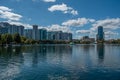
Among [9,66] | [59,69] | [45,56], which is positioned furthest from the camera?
[45,56]

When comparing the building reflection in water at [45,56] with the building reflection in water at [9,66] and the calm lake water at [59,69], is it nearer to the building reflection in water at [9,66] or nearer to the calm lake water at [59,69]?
the calm lake water at [59,69]

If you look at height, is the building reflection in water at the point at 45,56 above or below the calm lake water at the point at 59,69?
above

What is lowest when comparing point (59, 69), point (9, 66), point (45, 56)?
point (59, 69)

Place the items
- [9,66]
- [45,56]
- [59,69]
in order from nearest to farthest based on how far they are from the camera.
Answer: [59,69]
[9,66]
[45,56]

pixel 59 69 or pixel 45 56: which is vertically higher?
pixel 45 56

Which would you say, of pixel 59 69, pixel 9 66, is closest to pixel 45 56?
pixel 9 66

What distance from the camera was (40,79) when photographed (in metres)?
33.6

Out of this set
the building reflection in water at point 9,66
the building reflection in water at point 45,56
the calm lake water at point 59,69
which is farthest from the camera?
the building reflection in water at point 45,56

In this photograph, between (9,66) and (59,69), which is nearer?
(59,69)

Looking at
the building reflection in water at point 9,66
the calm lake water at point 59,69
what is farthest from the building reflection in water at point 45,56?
the building reflection in water at point 9,66

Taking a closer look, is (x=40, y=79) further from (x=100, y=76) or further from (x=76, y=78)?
(x=100, y=76)

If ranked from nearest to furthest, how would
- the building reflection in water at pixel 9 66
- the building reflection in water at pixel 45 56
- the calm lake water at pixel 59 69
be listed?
the calm lake water at pixel 59 69, the building reflection in water at pixel 9 66, the building reflection in water at pixel 45 56

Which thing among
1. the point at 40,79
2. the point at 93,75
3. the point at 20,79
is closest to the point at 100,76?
the point at 93,75

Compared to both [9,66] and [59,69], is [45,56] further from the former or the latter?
[59,69]
